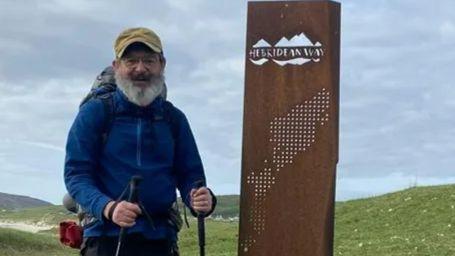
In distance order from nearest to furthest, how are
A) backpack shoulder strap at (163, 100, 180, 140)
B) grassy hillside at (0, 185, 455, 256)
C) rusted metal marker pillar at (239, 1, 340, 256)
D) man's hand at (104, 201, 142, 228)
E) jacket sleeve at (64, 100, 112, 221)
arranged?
man's hand at (104, 201, 142, 228) → jacket sleeve at (64, 100, 112, 221) → backpack shoulder strap at (163, 100, 180, 140) → rusted metal marker pillar at (239, 1, 340, 256) → grassy hillside at (0, 185, 455, 256)

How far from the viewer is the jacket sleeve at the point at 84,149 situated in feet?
15.9

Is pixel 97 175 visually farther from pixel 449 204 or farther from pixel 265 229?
pixel 449 204

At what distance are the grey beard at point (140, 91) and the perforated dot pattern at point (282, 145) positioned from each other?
1330mm

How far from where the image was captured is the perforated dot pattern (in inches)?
237

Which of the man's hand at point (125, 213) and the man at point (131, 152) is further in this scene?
the man at point (131, 152)

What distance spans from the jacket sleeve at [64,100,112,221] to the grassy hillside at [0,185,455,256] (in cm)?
1063

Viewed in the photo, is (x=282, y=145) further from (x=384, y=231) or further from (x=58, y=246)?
(x=58, y=246)

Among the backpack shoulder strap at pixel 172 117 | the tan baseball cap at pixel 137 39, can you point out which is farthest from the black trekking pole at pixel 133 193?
the tan baseball cap at pixel 137 39

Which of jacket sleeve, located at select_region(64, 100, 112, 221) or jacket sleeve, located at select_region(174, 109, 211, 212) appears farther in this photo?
jacket sleeve, located at select_region(174, 109, 211, 212)

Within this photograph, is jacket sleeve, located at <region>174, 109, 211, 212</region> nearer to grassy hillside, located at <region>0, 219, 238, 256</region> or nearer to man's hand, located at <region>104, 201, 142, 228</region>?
man's hand, located at <region>104, 201, 142, 228</region>

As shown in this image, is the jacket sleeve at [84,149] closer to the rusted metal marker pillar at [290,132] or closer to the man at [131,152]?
the man at [131,152]

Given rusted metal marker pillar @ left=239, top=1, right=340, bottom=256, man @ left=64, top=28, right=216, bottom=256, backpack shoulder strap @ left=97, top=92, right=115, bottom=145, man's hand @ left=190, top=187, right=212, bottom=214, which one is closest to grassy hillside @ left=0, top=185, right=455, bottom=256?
rusted metal marker pillar @ left=239, top=1, right=340, bottom=256

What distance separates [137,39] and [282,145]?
1623 mm

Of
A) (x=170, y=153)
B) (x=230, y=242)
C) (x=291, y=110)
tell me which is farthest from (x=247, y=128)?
(x=230, y=242)
